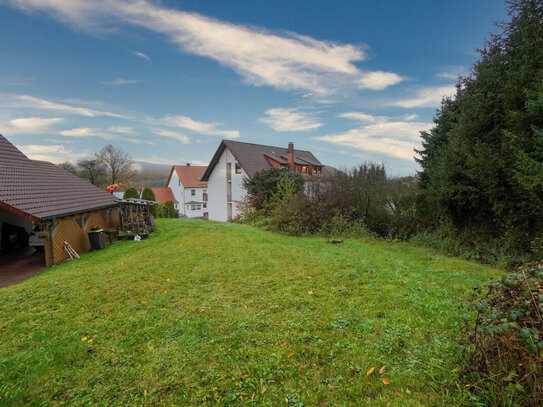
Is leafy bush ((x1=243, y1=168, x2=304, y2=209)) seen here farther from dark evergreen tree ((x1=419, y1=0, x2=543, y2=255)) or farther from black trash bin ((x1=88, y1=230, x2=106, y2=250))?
black trash bin ((x1=88, y1=230, x2=106, y2=250))

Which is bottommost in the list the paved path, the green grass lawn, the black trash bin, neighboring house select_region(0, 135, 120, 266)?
the paved path

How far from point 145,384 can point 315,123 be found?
80.3ft

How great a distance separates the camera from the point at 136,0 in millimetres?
9898

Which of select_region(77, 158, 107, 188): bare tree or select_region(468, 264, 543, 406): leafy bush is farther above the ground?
select_region(77, 158, 107, 188): bare tree

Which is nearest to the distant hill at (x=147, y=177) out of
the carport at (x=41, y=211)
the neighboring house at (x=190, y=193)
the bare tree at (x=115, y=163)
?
the bare tree at (x=115, y=163)

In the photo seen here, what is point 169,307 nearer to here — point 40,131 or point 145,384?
point 145,384

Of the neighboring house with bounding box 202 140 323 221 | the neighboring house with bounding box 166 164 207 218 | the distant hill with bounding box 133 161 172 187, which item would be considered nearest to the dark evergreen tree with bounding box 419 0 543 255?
the neighboring house with bounding box 202 140 323 221

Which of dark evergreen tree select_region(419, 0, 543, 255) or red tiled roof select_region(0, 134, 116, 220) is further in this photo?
red tiled roof select_region(0, 134, 116, 220)

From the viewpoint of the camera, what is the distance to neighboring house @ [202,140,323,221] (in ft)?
89.1

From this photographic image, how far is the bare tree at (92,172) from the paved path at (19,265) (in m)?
30.0

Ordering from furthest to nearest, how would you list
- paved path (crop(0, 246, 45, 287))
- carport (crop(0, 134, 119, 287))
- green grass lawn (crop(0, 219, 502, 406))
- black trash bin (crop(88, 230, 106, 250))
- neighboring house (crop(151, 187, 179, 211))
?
neighboring house (crop(151, 187, 179, 211))
black trash bin (crop(88, 230, 106, 250))
carport (crop(0, 134, 119, 287))
paved path (crop(0, 246, 45, 287))
green grass lawn (crop(0, 219, 502, 406))

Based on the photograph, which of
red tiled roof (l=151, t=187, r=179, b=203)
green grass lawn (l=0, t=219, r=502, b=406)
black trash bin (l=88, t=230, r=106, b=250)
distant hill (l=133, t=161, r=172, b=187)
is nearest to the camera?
green grass lawn (l=0, t=219, r=502, b=406)

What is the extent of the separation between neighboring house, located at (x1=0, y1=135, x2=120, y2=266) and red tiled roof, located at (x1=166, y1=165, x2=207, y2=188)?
1077 inches

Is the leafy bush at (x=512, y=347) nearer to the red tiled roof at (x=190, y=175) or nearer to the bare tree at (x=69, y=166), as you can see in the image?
the red tiled roof at (x=190, y=175)
